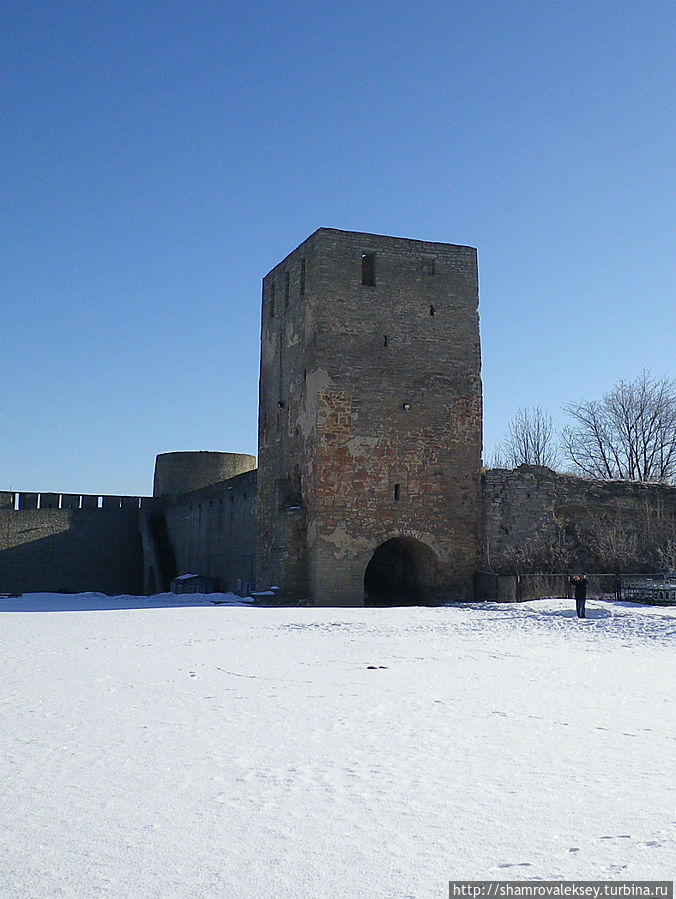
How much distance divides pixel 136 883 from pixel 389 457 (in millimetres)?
16562

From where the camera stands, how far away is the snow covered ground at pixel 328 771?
3.29m

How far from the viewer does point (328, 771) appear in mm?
4609

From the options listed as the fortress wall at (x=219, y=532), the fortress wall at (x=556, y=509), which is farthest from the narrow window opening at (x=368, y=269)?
the fortress wall at (x=219, y=532)

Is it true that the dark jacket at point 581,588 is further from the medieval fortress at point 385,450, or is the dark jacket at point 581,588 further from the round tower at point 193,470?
the round tower at point 193,470

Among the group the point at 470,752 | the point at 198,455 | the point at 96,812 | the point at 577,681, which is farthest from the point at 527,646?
the point at 198,455

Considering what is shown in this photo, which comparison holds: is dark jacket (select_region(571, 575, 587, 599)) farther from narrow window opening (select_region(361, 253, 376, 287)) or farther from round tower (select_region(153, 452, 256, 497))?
round tower (select_region(153, 452, 256, 497))

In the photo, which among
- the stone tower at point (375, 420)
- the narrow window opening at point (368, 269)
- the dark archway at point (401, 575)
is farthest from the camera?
the dark archway at point (401, 575)

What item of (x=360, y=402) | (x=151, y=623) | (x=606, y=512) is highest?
(x=360, y=402)

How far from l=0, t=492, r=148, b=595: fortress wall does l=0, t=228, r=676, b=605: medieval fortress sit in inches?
407

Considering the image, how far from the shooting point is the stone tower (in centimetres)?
1912

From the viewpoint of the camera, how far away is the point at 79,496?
30922mm

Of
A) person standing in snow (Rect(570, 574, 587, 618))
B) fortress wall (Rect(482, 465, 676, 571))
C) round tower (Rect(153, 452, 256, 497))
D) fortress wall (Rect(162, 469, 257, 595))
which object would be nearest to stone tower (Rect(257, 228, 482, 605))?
fortress wall (Rect(482, 465, 676, 571))

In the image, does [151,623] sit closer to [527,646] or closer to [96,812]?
[527,646]

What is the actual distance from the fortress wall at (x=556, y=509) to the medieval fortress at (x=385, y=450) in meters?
0.03
